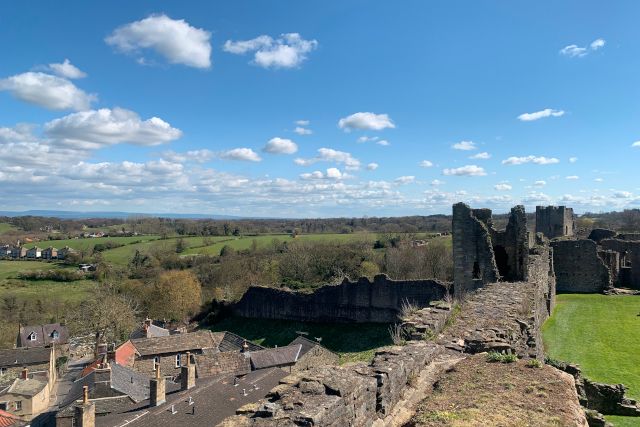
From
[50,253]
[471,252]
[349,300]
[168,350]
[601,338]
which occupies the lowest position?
[168,350]

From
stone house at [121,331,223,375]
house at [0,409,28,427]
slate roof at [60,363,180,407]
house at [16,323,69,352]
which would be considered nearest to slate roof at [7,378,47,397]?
house at [0,409,28,427]

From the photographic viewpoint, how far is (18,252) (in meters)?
85.8

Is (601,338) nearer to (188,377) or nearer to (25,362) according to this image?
(188,377)

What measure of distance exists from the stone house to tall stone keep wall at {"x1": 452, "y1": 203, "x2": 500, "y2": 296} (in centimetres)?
1835

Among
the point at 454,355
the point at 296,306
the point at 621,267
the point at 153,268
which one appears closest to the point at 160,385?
the point at 454,355

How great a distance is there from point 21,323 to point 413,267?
132 feet

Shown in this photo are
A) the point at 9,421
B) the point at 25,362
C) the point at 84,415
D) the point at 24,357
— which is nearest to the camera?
the point at 84,415

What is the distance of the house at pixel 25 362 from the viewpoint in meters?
34.2

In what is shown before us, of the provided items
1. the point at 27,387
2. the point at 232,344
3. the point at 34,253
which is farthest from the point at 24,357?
the point at 34,253

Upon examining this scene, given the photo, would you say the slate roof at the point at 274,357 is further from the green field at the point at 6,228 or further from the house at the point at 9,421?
the green field at the point at 6,228

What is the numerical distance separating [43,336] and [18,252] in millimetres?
52412

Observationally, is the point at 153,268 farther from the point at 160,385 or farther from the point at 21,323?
the point at 160,385

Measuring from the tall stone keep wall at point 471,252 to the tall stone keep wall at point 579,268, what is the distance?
13.3 meters

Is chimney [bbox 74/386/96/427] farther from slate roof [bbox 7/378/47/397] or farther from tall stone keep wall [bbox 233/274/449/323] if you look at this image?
tall stone keep wall [bbox 233/274/449/323]
